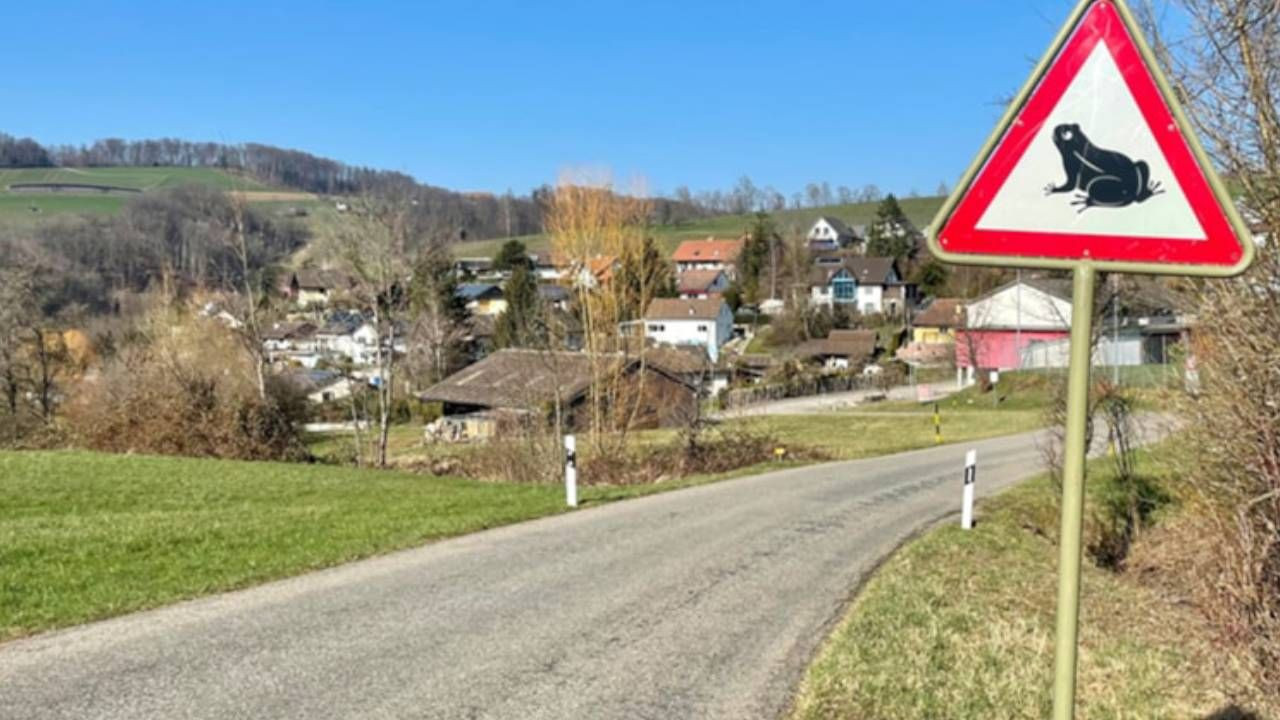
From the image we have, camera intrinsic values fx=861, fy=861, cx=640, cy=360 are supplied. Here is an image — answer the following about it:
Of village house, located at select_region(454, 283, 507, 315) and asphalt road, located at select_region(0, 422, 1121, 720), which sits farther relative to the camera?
village house, located at select_region(454, 283, 507, 315)

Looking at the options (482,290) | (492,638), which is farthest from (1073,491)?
(482,290)

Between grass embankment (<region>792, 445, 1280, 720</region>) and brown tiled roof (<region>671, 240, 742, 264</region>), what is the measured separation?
104350 millimetres

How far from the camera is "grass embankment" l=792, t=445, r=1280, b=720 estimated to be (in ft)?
14.9

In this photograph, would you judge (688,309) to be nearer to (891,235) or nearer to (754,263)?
(754,263)

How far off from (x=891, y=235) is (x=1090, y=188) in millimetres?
98847

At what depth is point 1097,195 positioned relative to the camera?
2232 mm

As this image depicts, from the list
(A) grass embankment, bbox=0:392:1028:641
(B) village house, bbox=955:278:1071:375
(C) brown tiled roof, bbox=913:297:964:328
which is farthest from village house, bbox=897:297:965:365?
(A) grass embankment, bbox=0:392:1028:641

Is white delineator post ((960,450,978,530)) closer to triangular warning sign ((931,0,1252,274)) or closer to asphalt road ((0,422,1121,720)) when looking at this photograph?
asphalt road ((0,422,1121,720))

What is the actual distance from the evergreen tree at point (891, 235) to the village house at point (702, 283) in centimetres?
→ 1719

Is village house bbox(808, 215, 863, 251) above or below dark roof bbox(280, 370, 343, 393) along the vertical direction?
above

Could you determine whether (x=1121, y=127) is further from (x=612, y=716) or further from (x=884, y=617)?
(x=884, y=617)

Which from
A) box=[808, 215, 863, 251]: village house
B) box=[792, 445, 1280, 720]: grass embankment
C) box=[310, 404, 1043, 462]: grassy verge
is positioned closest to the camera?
box=[792, 445, 1280, 720]: grass embankment

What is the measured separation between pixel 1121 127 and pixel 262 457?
23.5 meters

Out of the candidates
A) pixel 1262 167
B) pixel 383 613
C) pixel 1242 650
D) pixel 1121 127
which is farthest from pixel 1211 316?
pixel 383 613
